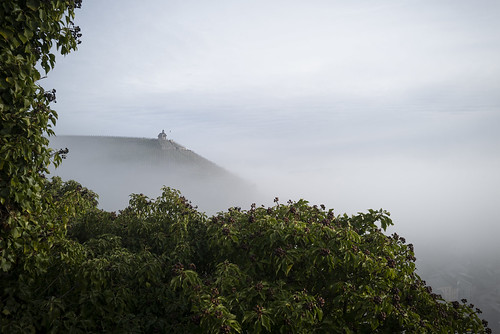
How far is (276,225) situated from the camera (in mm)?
7637

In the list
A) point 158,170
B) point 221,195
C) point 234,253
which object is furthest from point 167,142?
point 234,253

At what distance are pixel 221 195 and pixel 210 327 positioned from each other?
86.4m

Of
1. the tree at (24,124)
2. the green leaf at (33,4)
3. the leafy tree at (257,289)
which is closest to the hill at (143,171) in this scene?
the leafy tree at (257,289)

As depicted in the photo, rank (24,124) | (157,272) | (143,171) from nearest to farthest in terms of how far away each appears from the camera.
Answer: (24,124)
(157,272)
(143,171)

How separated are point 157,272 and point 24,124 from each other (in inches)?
159

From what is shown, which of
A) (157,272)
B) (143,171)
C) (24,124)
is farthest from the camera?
(143,171)

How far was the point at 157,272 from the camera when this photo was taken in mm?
7734

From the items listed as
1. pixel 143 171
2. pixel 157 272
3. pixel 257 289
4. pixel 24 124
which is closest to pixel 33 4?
pixel 24 124

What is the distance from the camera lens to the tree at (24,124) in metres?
6.03

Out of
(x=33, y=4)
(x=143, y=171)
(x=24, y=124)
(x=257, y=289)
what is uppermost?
(x=33, y=4)

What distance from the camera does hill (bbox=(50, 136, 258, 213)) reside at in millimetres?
87500

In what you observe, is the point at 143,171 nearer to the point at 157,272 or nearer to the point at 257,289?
the point at 157,272

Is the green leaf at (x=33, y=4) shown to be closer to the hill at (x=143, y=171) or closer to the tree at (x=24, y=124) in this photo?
the tree at (x=24, y=124)

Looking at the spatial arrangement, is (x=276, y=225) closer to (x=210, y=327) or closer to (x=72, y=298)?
(x=210, y=327)
